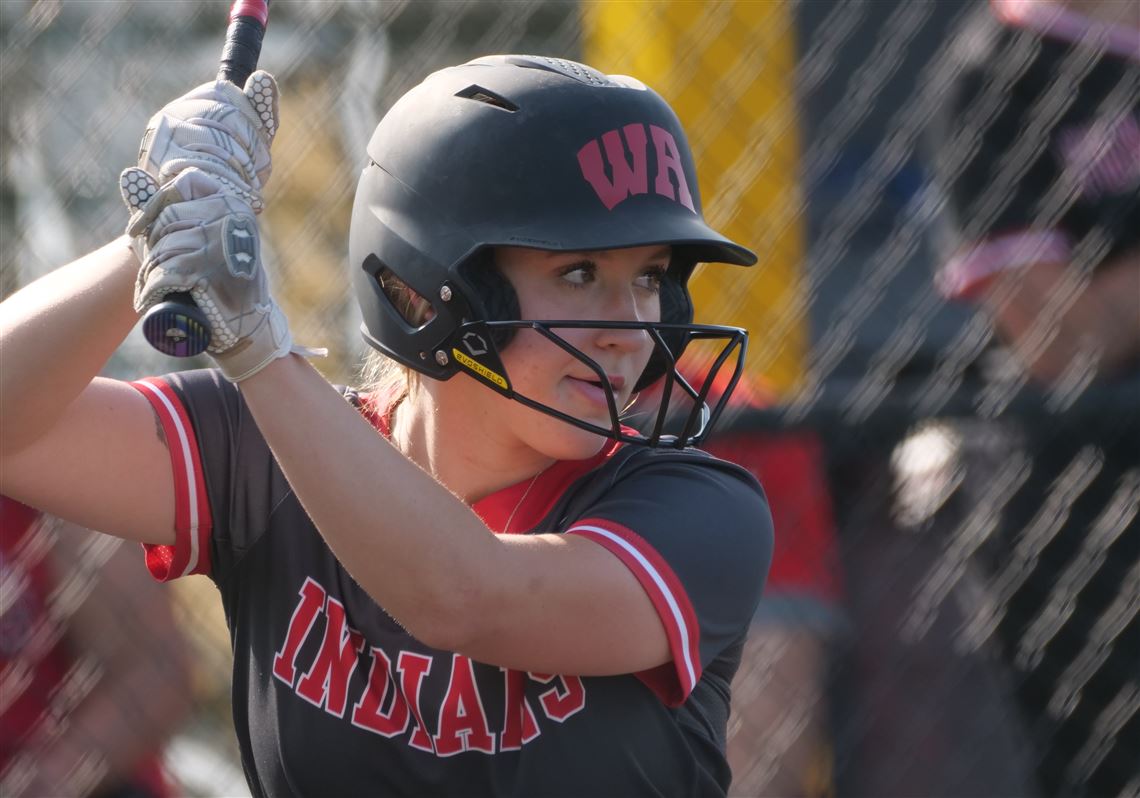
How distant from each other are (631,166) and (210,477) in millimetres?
660

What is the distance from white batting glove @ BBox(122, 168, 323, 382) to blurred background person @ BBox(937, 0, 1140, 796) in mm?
1851

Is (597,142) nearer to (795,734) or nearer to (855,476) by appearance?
(855,476)

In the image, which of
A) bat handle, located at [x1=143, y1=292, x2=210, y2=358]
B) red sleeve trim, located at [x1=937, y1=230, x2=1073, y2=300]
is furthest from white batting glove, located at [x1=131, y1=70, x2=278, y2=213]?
red sleeve trim, located at [x1=937, y1=230, x2=1073, y2=300]

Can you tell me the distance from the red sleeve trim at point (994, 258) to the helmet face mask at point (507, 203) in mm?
1205

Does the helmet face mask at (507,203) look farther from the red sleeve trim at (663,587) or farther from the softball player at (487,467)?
the red sleeve trim at (663,587)

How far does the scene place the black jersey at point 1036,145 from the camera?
300 cm

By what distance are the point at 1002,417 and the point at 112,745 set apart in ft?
6.07

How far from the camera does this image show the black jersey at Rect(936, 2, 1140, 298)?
3.00 meters

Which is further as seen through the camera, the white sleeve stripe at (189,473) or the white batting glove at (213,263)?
the white sleeve stripe at (189,473)

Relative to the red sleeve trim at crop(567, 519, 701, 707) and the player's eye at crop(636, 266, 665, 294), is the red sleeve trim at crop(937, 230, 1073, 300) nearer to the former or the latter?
the player's eye at crop(636, 266, 665, 294)

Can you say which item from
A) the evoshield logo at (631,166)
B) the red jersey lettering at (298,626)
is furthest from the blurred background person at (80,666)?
the evoshield logo at (631,166)

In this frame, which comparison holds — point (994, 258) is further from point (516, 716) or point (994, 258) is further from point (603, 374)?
point (516, 716)

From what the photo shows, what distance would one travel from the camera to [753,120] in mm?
3086

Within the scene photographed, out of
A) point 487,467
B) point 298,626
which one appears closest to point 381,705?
point 298,626
